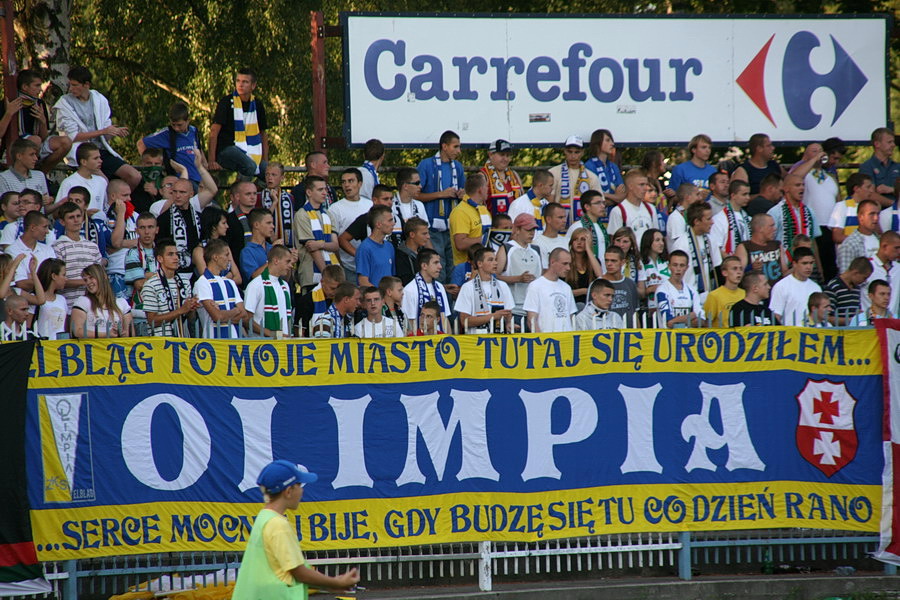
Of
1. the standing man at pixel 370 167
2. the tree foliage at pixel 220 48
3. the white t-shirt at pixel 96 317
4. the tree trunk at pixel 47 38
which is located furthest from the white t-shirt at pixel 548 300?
the tree foliage at pixel 220 48

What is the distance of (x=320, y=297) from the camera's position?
12.3m

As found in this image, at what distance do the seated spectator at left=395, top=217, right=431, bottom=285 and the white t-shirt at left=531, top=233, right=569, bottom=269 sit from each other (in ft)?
4.37

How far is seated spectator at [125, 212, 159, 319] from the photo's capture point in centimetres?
1224

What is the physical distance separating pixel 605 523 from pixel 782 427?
189 cm

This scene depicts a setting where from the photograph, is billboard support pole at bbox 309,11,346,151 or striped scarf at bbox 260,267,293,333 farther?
billboard support pole at bbox 309,11,346,151

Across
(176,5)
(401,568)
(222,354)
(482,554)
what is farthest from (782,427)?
(176,5)

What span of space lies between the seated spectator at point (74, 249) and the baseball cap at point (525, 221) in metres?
4.45

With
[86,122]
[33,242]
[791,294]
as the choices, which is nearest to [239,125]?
[86,122]

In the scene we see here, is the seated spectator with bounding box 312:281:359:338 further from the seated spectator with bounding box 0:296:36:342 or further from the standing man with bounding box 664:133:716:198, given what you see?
the standing man with bounding box 664:133:716:198

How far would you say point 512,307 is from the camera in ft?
41.1

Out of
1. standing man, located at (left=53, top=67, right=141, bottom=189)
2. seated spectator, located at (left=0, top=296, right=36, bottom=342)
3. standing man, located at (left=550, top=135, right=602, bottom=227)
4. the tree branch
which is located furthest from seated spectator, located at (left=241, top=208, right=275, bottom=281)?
the tree branch

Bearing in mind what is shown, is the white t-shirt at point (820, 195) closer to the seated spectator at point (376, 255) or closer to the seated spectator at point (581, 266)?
the seated spectator at point (581, 266)

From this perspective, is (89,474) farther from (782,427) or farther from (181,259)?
(782,427)

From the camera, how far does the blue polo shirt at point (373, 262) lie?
511 inches
